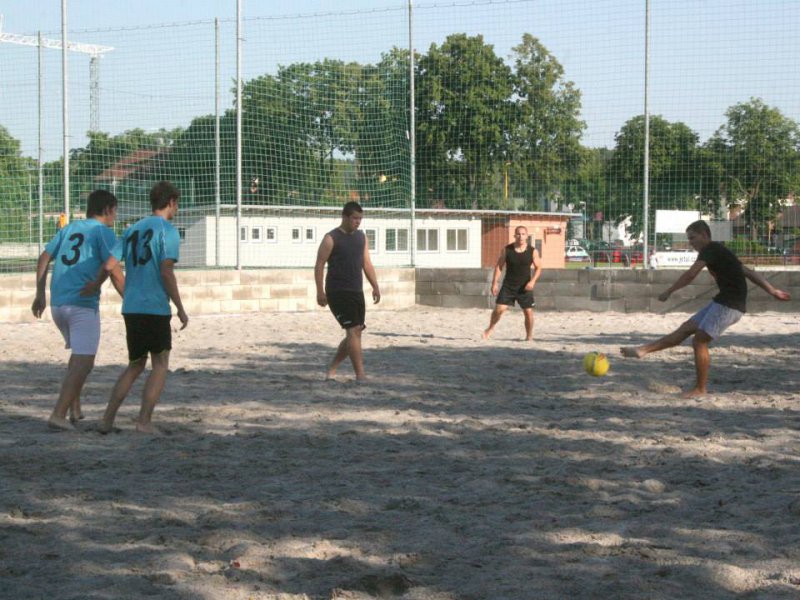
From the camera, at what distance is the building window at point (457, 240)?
18.6 meters

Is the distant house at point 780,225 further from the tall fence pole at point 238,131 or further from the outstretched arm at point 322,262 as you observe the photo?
the outstretched arm at point 322,262

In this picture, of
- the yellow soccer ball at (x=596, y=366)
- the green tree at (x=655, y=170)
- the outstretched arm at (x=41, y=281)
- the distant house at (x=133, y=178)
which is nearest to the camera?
the outstretched arm at (x=41, y=281)

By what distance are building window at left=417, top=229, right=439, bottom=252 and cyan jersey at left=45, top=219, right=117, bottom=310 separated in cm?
1227

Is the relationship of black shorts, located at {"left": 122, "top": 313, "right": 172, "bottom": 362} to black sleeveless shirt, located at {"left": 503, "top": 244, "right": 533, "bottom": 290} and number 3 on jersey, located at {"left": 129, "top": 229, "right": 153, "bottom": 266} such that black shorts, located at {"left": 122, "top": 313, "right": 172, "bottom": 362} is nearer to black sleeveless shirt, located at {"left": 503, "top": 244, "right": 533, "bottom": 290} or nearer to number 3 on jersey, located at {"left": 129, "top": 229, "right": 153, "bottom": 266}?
number 3 on jersey, located at {"left": 129, "top": 229, "right": 153, "bottom": 266}

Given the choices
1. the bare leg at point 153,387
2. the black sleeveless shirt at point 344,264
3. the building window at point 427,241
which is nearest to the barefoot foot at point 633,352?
the black sleeveless shirt at point 344,264

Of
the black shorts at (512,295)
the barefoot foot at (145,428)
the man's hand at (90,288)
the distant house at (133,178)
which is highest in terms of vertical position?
A: the distant house at (133,178)

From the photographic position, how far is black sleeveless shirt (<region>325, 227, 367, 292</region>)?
9680 millimetres

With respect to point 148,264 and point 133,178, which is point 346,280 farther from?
point 133,178

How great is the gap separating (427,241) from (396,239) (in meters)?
0.59

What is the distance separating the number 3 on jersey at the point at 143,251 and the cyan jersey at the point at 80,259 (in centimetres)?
32

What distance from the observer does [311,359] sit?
1135cm

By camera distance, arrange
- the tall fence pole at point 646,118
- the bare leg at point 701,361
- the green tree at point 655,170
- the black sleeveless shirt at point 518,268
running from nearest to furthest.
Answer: the bare leg at point 701,361
the black sleeveless shirt at point 518,268
the green tree at point 655,170
the tall fence pole at point 646,118

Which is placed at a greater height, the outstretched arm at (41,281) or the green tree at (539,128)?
the green tree at (539,128)

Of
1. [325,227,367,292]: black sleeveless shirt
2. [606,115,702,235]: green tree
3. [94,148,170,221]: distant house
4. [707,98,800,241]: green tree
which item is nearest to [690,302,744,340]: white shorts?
[325,227,367,292]: black sleeveless shirt
